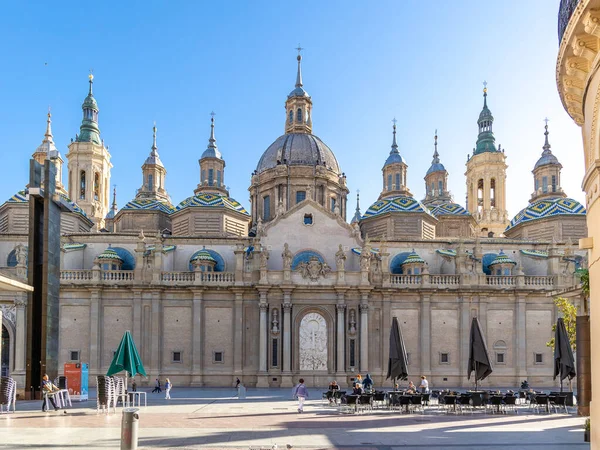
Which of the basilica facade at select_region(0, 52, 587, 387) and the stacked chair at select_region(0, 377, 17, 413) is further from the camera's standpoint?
the basilica facade at select_region(0, 52, 587, 387)

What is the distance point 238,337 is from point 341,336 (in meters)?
7.70

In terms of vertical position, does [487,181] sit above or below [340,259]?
above

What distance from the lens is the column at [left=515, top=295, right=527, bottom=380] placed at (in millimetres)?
56062

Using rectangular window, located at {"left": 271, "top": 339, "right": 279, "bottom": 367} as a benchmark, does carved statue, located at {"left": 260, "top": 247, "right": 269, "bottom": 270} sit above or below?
above

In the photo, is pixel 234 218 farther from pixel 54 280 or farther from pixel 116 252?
pixel 54 280

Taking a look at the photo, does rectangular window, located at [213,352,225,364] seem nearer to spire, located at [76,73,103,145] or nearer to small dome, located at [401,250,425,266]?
small dome, located at [401,250,425,266]

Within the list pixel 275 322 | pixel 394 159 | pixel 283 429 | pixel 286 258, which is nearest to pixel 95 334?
pixel 275 322

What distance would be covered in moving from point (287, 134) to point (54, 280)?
133 ft

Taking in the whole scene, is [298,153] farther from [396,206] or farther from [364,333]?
→ [364,333]

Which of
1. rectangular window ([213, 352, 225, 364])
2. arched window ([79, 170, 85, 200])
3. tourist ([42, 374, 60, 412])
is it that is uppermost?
arched window ([79, 170, 85, 200])

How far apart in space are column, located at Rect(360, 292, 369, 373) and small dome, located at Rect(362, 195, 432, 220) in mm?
13461

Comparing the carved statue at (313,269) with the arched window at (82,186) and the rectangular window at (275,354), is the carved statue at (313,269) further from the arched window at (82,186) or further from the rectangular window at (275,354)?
the arched window at (82,186)

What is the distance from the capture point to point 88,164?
8431 cm

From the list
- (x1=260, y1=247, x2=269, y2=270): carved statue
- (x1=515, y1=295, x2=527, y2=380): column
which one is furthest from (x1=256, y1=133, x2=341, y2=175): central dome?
(x1=515, y1=295, x2=527, y2=380): column
